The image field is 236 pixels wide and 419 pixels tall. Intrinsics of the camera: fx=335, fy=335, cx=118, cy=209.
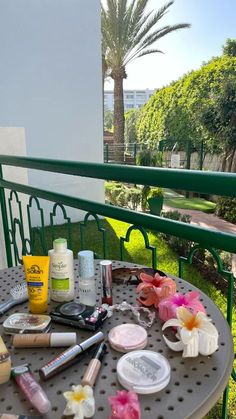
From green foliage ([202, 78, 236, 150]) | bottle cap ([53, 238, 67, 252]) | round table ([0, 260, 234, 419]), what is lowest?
round table ([0, 260, 234, 419])

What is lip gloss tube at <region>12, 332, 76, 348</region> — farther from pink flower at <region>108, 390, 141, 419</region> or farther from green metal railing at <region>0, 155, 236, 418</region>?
green metal railing at <region>0, 155, 236, 418</region>

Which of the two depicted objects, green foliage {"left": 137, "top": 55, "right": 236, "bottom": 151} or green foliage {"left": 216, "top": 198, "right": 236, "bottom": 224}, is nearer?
green foliage {"left": 216, "top": 198, "right": 236, "bottom": 224}

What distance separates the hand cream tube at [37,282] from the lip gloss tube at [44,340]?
148 millimetres

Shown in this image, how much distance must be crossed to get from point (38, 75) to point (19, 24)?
27.9 inches

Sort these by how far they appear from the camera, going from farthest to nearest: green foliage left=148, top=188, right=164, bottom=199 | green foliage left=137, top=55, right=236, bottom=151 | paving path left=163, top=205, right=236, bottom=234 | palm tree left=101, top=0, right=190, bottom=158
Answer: palm tree left=101, top=0, right=190, bottom=158 → green foliage left=137, top=55, right=236, bottom=151 → paving path left=163, top=205, right=236, bottom=234 → green foliage left=148, top=188, right=164, bottom=199

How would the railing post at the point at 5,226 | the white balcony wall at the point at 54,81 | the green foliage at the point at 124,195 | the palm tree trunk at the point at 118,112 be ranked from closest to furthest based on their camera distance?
the railing post at the point at 5,226 → the white balcony wall at the point at 54,81 → the green foliage at the point at 124,195 → the palm tree trunk at the point at 118,112

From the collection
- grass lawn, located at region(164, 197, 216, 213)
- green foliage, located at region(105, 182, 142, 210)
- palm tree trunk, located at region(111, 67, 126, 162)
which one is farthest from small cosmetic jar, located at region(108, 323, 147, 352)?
palm tree trunk, located at region(111, 67, 126, 162)

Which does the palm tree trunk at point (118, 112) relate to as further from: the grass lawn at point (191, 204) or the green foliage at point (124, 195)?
the green foliage at point (124, 195)

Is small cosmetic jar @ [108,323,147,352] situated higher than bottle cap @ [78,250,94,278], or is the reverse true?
bottle cap @ [78,250,94,278]

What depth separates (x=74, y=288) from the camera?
0.98 m

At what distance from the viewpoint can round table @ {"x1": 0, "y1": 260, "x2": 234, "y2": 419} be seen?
560 millimetres

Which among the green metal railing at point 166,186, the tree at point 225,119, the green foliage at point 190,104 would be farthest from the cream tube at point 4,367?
the green foliage at point 190,104

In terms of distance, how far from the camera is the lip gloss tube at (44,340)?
0.71 metres

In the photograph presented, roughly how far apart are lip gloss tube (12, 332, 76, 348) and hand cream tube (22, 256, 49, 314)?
0.15 metres
